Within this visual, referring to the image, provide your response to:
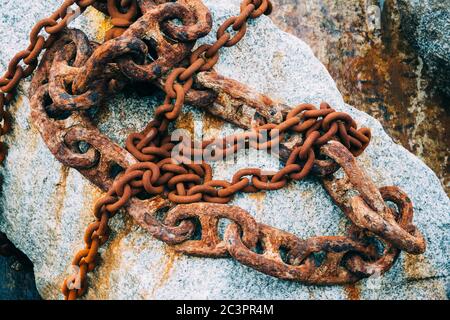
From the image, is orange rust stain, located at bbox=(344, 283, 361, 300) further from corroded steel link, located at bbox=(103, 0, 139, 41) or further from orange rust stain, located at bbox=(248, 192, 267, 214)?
corroded steel link, located at bbox=(103, 0, 139, 41)

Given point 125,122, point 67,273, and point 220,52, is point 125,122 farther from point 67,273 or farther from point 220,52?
point 67,273

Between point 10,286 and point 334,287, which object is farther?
point 10,286

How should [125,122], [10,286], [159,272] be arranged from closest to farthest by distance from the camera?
[159,272], [125,122], [10,286]

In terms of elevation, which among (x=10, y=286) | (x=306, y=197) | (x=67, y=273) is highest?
(x=306, y=197)

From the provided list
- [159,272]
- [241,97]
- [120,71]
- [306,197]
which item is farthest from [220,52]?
[159,272]

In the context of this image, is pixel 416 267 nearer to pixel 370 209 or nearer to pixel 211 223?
pixel 370 209
